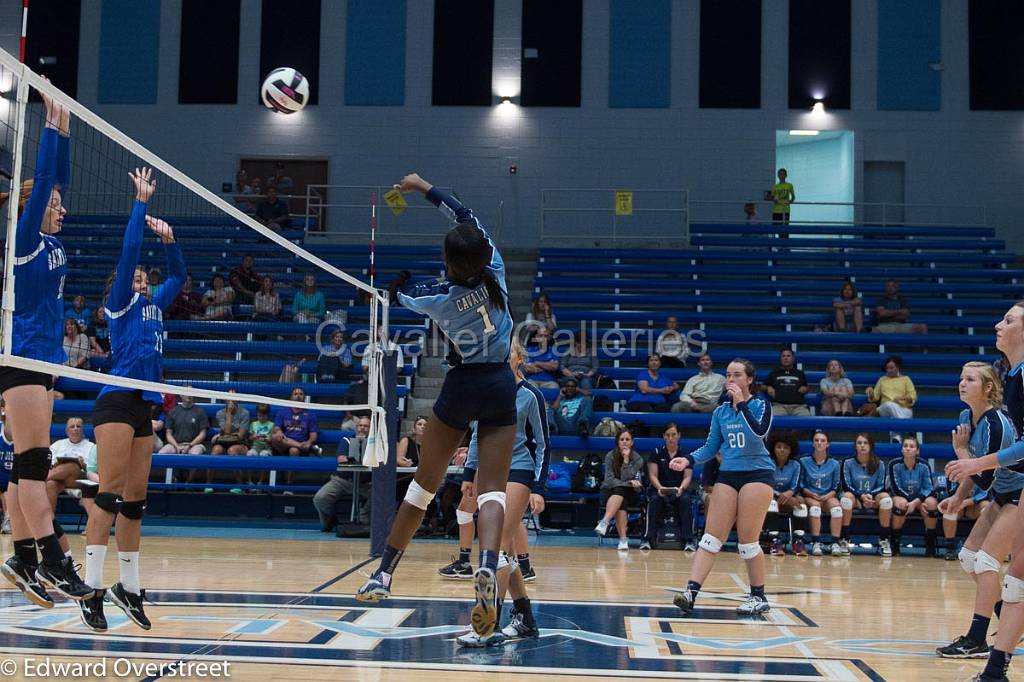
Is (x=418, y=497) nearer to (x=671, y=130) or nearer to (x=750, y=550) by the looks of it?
(x=750, y=550)

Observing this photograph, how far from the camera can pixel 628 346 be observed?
1586 cm

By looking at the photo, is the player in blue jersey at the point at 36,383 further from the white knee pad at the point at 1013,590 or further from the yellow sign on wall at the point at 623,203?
the yellow sign on wall at the point at 623,203

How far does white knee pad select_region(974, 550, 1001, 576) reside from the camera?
18.7ft

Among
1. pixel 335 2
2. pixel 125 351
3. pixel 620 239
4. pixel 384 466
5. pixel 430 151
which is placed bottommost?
pixel 384 466

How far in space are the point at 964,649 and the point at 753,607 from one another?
1.60 metres

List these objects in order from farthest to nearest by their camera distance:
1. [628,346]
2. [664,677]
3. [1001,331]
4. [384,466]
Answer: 1. [628,346]
2. [384,466]
3. [1001,331]
4. [664,677]

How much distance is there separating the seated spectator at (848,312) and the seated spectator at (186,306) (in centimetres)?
1030

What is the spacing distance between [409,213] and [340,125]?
245 cm

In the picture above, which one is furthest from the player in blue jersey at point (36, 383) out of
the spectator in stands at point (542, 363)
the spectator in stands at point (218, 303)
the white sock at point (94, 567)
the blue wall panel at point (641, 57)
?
the blue wall panel at point (641, 57)

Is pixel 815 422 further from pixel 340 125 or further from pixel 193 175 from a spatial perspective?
pixel 193 175

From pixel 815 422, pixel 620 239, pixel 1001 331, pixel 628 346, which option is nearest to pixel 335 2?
pixel 620 239

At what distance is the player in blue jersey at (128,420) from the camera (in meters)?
5.35

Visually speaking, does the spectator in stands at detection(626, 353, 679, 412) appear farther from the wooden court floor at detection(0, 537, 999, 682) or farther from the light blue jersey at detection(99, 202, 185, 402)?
the light blue jersey at detection(99, 202, 185, 402)

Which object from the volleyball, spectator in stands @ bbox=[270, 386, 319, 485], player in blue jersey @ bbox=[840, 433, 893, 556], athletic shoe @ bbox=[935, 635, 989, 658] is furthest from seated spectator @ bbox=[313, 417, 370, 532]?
athletic shoe @ bbox=[935, 635, 989, 658]
